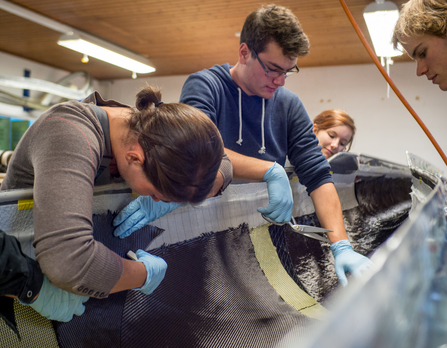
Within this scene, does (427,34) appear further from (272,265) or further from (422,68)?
(272,265)

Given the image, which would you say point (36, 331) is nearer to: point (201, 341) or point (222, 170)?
point (201, 341)

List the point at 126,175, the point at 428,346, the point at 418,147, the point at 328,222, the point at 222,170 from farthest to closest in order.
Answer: the point at 418,147, the point at 328,222, the point at 222,170, the point at 126,175, the point at 428,346

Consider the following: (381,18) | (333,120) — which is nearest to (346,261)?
(333,120)

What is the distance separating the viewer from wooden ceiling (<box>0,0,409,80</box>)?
371cm

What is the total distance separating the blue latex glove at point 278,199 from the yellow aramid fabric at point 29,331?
0.65 metres

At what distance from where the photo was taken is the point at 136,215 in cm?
80

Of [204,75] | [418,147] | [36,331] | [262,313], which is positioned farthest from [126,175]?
[418,147]

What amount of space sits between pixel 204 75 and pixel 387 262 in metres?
1.21

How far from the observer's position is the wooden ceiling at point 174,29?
371cm

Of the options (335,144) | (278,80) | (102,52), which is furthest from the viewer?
(102,52)

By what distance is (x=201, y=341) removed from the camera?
0.86m

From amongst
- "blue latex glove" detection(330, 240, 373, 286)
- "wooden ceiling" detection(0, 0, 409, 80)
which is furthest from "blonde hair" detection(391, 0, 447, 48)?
"wooden ceiling" detection(0, 0, 409, 80)

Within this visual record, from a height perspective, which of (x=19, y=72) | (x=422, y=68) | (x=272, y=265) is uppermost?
(x=422, y=68)

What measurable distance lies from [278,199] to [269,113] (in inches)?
18.3
